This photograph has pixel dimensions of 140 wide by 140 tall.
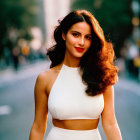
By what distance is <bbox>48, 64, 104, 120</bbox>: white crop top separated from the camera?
2.45 metres

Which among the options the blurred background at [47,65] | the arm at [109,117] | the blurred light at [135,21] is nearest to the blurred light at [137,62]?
the blurred background at [47,65]

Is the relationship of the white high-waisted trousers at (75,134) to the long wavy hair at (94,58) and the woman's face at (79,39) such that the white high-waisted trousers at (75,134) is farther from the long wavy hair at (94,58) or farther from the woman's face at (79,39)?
the woman's face at (79,39)

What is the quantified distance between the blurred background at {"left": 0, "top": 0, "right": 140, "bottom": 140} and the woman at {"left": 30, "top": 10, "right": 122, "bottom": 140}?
408 mm

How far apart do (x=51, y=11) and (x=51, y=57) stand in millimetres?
179033

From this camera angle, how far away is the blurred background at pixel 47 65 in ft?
27.2

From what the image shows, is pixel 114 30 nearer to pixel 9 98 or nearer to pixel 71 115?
pixel 9 98

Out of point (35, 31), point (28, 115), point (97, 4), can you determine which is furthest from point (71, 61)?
point (35, 31)

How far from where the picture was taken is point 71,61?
8.82 feet

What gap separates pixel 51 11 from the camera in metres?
178

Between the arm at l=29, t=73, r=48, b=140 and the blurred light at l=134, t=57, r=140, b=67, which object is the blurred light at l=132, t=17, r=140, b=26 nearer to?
the blurred light at l=134, t=57, r=140, b=67

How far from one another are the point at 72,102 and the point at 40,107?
0.30m

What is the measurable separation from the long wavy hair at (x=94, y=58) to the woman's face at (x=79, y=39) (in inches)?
1.3

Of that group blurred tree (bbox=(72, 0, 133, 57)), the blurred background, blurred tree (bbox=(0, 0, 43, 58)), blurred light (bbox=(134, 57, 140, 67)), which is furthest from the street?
blurred tree (bbox=(72, 0, 133, 57))

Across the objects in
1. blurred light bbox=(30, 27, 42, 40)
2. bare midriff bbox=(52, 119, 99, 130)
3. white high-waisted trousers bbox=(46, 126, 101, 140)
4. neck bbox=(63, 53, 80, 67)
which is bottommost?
blurred light bbox=(30, 27, 42, 40)
